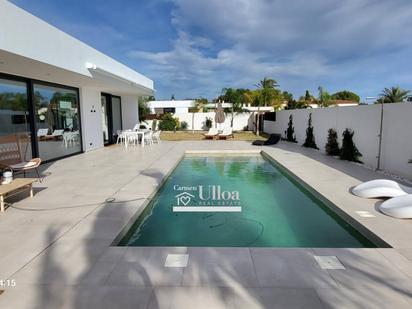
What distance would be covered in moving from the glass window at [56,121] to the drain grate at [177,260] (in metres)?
8.03

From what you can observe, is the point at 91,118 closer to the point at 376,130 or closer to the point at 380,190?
the point at 376,130

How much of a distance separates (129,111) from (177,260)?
17568 millimetres

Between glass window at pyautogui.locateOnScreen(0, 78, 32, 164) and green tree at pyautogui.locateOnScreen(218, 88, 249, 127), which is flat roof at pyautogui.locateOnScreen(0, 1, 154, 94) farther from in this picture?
green tree at pyautogui.locateOnScreen(218, 88, 249, 127)

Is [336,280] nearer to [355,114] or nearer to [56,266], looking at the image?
[56,266]

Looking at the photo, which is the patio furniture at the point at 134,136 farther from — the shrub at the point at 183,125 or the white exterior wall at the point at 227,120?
the white exterior wall at the point at 227,120

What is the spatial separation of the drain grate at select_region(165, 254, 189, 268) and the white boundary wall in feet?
20.4

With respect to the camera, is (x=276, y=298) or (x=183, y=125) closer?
(x=276, y=298)

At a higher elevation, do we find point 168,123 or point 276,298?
point 168,123

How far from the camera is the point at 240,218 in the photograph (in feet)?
16.7

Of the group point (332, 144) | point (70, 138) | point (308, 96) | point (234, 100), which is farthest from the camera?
point (308, 96)

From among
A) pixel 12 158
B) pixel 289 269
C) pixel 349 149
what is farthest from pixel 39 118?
pixel 349 149

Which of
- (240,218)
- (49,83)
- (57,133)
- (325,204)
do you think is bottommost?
(240,218)

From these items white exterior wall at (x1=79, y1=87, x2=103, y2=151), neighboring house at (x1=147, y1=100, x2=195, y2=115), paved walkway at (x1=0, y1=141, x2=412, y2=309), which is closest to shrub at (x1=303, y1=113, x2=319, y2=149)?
paved walkway at (x1=0, y1=141, x2=412, y2=309)

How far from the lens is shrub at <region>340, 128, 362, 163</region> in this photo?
9.29m
